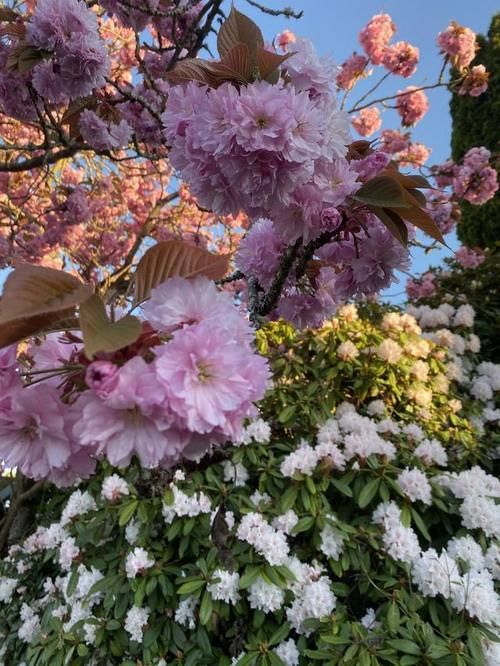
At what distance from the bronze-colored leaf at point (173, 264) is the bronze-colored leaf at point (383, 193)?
0.95 ft

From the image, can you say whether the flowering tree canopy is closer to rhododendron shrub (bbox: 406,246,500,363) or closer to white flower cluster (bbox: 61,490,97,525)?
white flower cluster (bbox: 61,490,97,525)

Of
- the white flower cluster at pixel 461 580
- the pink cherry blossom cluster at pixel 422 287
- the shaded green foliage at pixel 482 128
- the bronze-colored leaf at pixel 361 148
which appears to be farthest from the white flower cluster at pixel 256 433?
the shaded green foliage at pixel 482 128

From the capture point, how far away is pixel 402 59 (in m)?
4.14

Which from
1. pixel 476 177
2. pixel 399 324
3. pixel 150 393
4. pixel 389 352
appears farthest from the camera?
pixel 476 177

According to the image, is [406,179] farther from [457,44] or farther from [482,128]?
[482,128]

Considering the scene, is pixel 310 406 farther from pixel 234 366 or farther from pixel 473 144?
pixel 473 144

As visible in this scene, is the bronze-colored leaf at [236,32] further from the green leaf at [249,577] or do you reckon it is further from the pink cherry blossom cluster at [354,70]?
the pink cherry blossom cluster at [354,70]

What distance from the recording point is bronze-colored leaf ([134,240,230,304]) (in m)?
0.59

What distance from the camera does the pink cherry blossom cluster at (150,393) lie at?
0.48 m

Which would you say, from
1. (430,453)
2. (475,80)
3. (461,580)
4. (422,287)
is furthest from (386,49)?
(461,580)

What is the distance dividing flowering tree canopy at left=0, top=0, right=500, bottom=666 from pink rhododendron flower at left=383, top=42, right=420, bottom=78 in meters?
0.46

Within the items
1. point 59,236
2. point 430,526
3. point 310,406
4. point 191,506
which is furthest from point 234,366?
point 59,236

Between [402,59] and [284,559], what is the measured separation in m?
4.37

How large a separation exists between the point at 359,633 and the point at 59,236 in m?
3.85
